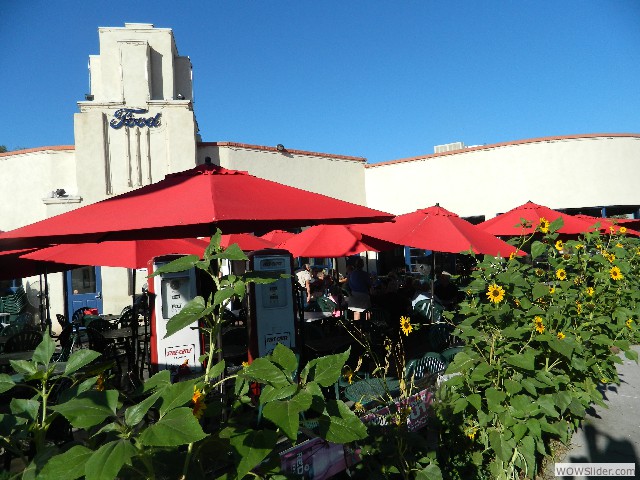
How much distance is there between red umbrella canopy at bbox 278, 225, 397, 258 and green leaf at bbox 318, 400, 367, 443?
6078 millimetres

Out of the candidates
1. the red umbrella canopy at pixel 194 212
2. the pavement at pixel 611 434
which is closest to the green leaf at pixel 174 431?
the red umbrella canopy at pixel 194 212

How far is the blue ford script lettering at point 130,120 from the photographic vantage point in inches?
469

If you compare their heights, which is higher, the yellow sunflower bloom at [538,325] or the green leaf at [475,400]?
the yellow sunflower bloom at [538,325]

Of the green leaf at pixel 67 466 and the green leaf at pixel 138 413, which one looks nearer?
the green leaf at pixel 67 466

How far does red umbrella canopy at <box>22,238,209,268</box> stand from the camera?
5.46m

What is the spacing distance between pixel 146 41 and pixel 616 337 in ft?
43.8

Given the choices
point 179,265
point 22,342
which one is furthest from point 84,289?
point 179,265

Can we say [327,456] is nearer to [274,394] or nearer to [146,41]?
[274,394]

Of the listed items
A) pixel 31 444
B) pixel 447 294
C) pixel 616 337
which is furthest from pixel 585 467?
pixel 447 294

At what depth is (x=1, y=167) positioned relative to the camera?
12281mm

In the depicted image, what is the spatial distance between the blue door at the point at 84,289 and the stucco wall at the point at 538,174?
10476 millimetres

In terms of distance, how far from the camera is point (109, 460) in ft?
2.50

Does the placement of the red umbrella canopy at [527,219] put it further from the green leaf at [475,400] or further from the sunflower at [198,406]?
the sunflower at [198,406]

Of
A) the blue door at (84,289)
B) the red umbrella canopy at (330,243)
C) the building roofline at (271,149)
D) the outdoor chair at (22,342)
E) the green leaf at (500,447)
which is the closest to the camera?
the green leaf at (500,447)
